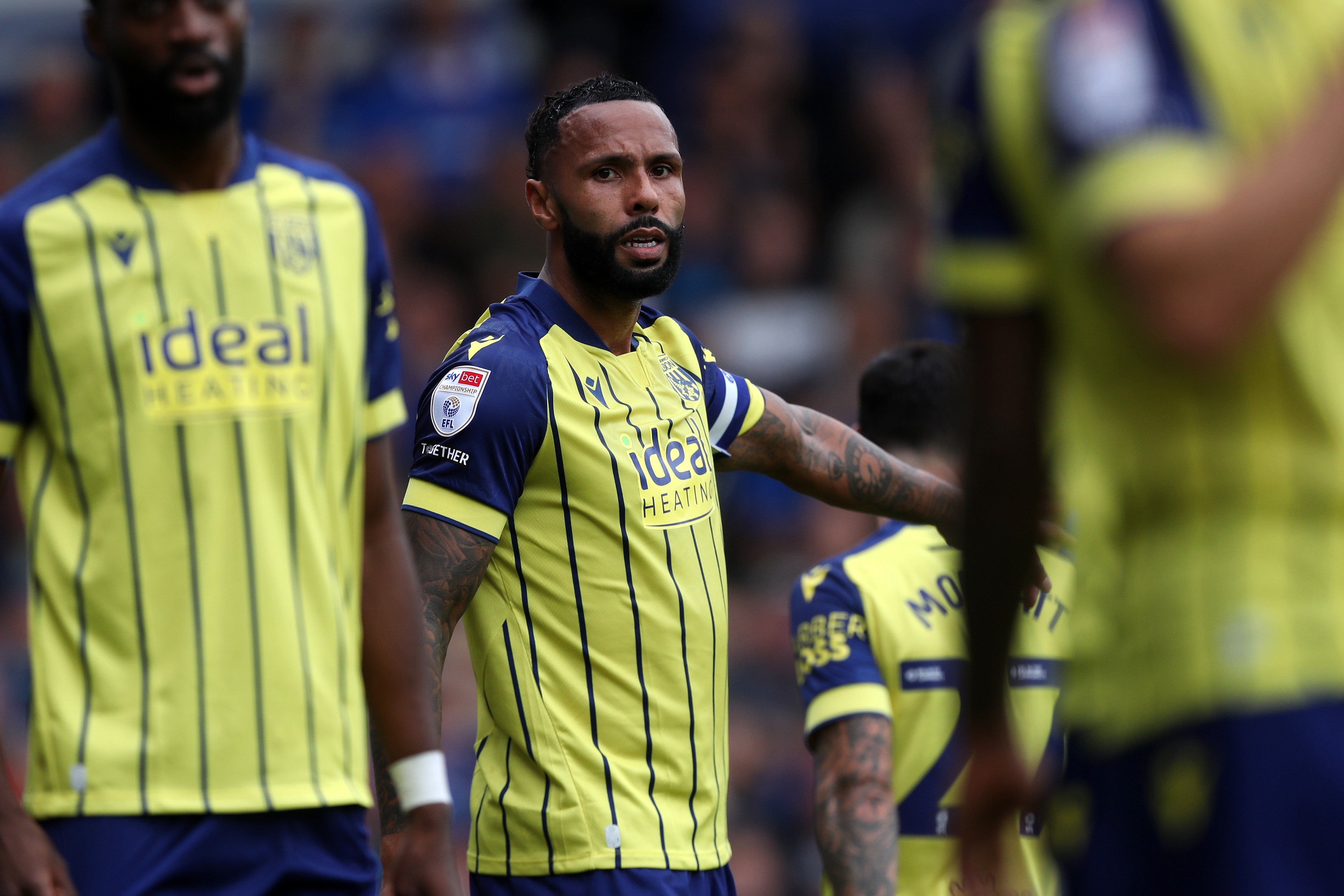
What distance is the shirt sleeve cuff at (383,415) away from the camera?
3488 mm

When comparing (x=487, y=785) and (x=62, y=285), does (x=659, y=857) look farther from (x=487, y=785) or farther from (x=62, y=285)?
(x=62, y=285)

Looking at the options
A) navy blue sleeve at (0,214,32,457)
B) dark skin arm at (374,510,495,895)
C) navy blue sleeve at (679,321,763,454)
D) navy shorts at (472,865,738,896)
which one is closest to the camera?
navy blue sleeve at (0,214,32,457)

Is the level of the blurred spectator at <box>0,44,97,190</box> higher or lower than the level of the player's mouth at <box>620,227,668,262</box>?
higher

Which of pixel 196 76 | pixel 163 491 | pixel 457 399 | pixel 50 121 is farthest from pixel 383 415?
pixel 50 121

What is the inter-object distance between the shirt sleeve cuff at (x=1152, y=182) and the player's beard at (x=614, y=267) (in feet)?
8.87

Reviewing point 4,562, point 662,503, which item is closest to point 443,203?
point 4,562

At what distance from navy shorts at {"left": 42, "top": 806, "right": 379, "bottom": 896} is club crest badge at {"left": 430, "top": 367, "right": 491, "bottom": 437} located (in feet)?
4.66

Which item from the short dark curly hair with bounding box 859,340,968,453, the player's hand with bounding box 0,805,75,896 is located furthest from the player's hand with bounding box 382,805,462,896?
the short dark curly hair with bounding box 859,340,968,453

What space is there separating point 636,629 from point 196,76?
196cm

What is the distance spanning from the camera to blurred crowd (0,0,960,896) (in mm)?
12477

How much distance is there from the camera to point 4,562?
1179 cm

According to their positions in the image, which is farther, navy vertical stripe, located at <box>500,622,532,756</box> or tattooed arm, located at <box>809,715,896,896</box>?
tattooed arm, located at <box>809,715,896,896</box>

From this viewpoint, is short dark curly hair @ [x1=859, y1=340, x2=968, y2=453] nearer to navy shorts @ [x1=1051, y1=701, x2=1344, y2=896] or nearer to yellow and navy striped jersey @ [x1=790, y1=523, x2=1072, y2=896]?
yellow and navy striped jersey @ [x1=790, y1=523, x2=1072, y2=896]

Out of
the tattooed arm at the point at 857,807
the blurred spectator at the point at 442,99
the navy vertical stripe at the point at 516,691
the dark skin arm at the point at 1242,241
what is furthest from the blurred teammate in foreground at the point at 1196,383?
the blurred spectator at the point at 442,99
